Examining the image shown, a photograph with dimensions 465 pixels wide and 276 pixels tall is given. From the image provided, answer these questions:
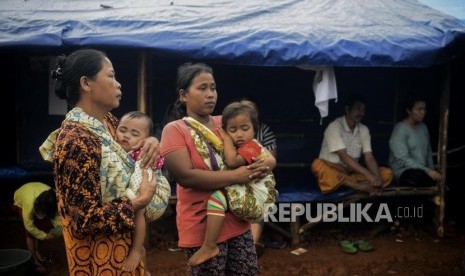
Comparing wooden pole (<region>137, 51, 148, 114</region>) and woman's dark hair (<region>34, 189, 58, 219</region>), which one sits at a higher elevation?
wooden pole (<region>137, 51, 148, 114</region>)

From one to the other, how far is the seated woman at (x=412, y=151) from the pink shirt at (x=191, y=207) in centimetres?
368

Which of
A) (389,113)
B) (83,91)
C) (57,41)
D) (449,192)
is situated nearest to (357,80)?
(389,113)

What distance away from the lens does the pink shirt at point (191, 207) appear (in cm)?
236

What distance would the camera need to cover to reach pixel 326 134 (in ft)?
18.4

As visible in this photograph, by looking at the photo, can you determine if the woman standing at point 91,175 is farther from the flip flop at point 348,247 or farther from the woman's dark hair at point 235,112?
the flip flop at point 348,247

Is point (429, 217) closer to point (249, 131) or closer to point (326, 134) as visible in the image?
point (326, 134)

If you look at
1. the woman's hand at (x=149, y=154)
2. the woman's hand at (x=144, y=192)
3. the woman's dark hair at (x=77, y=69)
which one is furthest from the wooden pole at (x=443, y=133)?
the woman's dark hair at (x=77, y=69)

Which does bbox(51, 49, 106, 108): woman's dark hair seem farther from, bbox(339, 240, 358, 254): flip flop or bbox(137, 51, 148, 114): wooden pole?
bbox(339, 240, 358, 254): flip flop

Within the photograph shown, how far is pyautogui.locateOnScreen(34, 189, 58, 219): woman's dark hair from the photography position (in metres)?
4.47

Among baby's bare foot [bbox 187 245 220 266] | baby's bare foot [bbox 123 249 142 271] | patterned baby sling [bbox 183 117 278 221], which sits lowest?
baby's bare foot [bbox 187 245 220 266]

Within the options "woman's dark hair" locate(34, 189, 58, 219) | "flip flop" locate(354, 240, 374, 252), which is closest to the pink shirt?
"woman's dark hair" locate(34, 189, 58, 219)

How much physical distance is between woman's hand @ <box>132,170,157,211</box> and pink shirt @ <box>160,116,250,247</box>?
1.02 ft

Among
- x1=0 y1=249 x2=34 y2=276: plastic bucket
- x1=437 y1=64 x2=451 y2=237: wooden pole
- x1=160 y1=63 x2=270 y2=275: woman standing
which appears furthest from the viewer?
x1=437 y1=64 x2=451 y2=237: wooden pole

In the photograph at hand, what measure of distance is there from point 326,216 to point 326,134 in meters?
1.00
